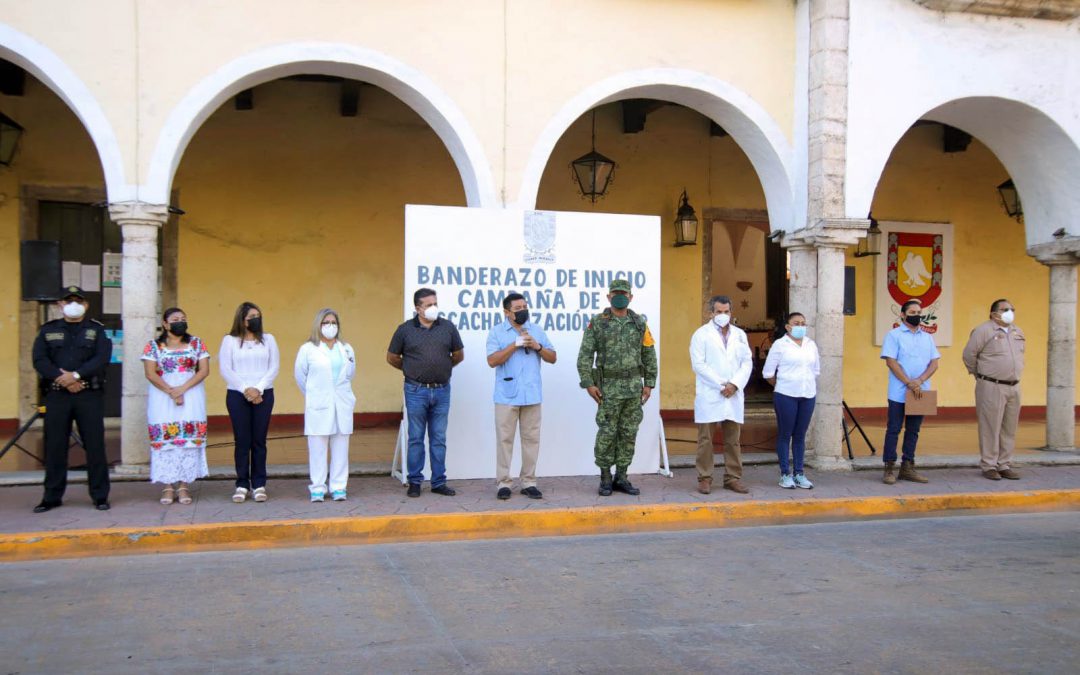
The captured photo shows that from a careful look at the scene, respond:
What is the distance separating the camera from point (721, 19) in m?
9.71

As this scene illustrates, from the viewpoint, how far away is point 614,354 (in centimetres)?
804

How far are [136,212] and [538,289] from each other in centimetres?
382

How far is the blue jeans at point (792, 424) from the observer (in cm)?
863

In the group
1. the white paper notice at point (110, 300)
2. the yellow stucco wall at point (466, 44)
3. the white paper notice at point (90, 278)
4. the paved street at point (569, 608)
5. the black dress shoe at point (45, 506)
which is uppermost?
the yellow stucco wall at point (466, 44)

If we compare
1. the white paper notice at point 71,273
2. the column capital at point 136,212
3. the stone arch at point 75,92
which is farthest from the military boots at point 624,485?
the white paper notice at point 71,273

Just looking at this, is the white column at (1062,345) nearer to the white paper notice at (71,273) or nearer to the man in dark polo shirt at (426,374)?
the man in dark polo shirt at (426,374)

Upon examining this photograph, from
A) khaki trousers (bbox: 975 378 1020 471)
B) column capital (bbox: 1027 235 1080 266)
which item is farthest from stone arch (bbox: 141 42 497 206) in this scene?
column capital (bbox: 1027 235 1080 266)

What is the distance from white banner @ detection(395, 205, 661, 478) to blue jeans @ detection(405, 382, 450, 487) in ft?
1.78

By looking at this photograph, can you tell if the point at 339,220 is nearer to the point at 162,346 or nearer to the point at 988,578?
the point at 162,346

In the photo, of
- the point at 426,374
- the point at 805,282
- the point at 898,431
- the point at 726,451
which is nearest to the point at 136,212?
the point at 426,374

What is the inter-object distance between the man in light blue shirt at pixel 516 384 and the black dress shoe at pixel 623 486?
0.78 metres

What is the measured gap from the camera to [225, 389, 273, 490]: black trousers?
25.1ft

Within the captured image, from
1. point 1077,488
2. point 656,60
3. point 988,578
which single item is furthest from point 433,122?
point 1077,488

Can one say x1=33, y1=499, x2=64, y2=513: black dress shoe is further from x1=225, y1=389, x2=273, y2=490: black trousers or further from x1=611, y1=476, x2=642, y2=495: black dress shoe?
x1=611, y1=476, x2=642, y2=495: black dress shoe
